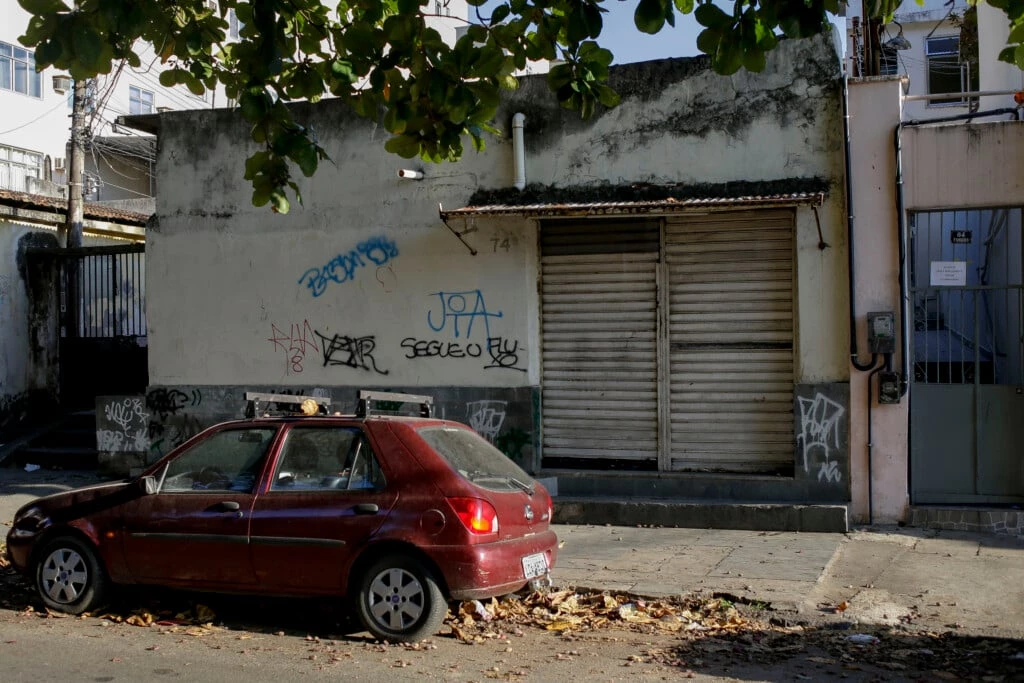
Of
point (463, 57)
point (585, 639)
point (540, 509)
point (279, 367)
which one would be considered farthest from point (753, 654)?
point (279, 367)

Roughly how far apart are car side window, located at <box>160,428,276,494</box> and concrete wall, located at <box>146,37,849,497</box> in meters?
4.76

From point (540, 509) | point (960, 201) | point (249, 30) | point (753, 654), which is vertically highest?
point (249, 30)

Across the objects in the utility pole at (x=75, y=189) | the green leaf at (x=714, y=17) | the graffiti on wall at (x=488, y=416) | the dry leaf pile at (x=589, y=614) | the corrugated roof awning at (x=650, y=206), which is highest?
the utility pole at (x=75, y=189)

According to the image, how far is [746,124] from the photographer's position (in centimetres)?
1065

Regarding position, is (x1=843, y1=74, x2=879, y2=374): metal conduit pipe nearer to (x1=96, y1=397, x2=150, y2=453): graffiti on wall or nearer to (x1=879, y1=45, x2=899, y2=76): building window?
(x1=96, y1=397, x2=150, y2=453): graffiti on wall

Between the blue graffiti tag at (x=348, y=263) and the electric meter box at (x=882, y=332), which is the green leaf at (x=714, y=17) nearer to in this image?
the electric meter box at (x=882, y=332)

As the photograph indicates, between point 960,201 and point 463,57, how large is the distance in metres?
5.89

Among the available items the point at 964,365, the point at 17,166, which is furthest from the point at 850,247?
the point at 17,166

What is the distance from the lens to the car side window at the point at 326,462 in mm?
6496

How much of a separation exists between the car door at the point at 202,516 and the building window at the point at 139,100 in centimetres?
3388

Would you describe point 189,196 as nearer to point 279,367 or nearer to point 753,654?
point 279,367

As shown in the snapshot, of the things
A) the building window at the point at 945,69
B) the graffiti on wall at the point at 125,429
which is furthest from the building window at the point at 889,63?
the graffiti on wall at the point at 125,429

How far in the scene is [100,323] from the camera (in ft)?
50.5

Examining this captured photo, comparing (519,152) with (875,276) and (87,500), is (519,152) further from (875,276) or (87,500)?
(87,500)
